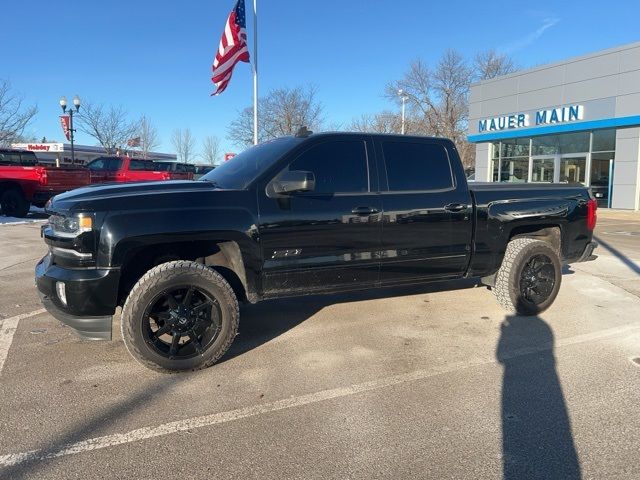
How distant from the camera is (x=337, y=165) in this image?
4.59 metres

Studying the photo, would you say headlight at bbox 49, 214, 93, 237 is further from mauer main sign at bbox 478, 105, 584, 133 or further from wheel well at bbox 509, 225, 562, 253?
mauer main sign at bbox 478, 105, 584, 133

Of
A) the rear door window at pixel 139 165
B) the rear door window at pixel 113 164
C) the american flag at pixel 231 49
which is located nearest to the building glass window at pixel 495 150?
the american flag at pixel 231 49

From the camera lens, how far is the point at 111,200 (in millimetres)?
3756

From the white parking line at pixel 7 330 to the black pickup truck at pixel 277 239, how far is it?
2.73ft

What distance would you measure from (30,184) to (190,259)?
13.0m

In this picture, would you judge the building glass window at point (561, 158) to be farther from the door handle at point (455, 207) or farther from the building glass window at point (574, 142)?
the door handle at point (455, 207)

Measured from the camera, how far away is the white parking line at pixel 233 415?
2822mm

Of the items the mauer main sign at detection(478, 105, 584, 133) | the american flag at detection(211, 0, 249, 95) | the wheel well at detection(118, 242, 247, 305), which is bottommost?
the wheel well at detection(118, 242, 247, 305)

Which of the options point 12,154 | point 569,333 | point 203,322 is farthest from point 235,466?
point 12,154

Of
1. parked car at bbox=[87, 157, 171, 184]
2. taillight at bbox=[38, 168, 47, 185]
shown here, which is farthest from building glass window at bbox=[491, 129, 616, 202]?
taillight at bbox=[38, 168, 47, 185]

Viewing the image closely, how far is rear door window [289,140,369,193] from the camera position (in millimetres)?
4480

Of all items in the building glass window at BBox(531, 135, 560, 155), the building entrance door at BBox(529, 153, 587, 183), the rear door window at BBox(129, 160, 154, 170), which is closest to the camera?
the rear door window at BBox(129, 160, 154, 170)

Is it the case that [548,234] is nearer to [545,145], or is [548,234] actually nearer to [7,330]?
[7,330]

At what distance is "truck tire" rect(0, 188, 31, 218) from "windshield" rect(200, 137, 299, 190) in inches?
503
